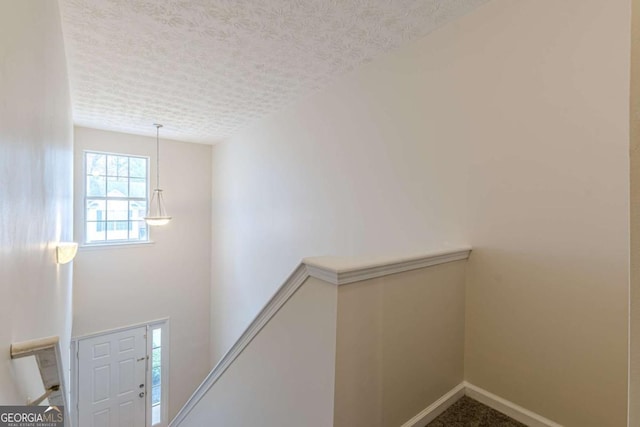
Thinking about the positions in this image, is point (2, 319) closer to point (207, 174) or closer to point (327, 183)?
point (327, 183)

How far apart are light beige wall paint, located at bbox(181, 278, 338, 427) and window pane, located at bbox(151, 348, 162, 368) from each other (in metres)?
4.26

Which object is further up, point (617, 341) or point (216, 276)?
point (617, 341)

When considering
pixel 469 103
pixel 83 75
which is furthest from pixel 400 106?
pixel 83 75

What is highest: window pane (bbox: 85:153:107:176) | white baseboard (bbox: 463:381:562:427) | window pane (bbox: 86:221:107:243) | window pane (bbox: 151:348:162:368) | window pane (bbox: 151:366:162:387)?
window pane (bbox: 85:153:107:176)

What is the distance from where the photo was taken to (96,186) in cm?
478

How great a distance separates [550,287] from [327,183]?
201cm

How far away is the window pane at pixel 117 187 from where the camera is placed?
490cm

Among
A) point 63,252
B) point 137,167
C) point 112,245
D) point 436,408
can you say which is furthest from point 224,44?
point 112,245

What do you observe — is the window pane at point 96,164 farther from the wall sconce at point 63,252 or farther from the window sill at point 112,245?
the wall sconce at point 63,252

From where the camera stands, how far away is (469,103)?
196 centimetres

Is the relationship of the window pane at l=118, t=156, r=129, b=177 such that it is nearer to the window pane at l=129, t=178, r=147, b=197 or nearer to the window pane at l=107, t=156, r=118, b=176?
the window pane at l=107, t=156, r=118, b=176

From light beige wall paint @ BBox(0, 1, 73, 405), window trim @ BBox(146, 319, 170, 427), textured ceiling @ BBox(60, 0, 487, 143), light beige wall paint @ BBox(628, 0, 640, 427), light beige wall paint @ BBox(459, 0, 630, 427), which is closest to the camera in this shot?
light beige wall paint @ BBox(628, 0, 640, 427)

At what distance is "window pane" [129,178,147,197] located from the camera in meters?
5.09

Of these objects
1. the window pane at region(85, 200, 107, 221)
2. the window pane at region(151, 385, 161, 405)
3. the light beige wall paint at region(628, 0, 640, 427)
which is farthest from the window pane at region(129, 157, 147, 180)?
Result: the light beige wall paint at region(628, 0, 640, 427)
